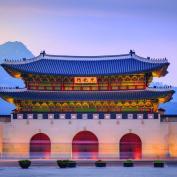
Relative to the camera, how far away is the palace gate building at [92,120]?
55.7 m

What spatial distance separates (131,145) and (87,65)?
12.0 metres

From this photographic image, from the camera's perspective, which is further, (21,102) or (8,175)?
(21,102)

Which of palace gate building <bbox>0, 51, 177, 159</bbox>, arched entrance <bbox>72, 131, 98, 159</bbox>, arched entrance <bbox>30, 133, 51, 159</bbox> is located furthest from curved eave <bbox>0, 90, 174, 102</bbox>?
arched entrance <bbox>30, 133, 51, 159</bbox>

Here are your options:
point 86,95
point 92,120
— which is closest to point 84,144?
point 92,120

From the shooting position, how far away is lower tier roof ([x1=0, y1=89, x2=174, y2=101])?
2199 inches

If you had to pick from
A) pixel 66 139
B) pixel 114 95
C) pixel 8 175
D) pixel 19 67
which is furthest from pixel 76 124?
pixel 8 175

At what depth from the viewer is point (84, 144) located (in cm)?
5625

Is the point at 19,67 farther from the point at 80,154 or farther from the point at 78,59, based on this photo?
the point at 80,154

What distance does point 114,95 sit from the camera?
56.7 metres

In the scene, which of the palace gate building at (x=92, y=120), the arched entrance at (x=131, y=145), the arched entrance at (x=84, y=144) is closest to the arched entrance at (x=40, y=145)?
the palace gate building at (x=92, y=120)

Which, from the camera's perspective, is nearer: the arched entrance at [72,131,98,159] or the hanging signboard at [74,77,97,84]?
the arched entrance at [72,131,98,159]

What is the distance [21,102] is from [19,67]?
166 inches

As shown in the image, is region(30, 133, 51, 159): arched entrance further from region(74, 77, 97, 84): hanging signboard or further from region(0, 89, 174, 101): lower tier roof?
region(74, 77, 97, 84): hanging signboard

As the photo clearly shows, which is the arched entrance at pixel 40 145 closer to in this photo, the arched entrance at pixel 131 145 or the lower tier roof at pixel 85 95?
the lower tier roof at pixel 85 95
